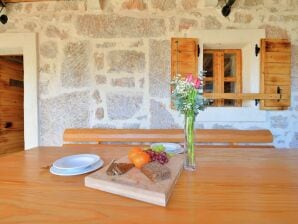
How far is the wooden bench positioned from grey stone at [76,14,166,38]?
3.30 ft

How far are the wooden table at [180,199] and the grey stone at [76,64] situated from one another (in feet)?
4.66

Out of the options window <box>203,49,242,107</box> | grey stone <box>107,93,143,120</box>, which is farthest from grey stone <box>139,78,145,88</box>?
window <box>203,49,242,107</box>

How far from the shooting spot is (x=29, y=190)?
88cm

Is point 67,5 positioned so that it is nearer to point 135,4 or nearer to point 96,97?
point 135,4

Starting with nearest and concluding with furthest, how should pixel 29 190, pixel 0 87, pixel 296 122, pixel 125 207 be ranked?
1. pixel 125 207
2. pixel 29 190
3. pixel 296 122
4. pixel 0 87

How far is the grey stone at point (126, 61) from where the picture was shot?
245cm

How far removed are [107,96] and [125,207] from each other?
6.03 feet

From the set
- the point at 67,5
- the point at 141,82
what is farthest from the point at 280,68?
the point at 67,5

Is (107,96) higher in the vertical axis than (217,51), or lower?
lower

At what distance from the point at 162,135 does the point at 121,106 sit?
547mm

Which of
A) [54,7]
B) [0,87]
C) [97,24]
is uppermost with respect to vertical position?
[54,7]

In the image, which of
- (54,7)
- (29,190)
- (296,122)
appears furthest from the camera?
(54,7)

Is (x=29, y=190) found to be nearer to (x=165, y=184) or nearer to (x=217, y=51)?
(x=165, y=184)

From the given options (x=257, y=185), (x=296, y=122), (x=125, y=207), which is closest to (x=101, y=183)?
(x=125, y=207)
